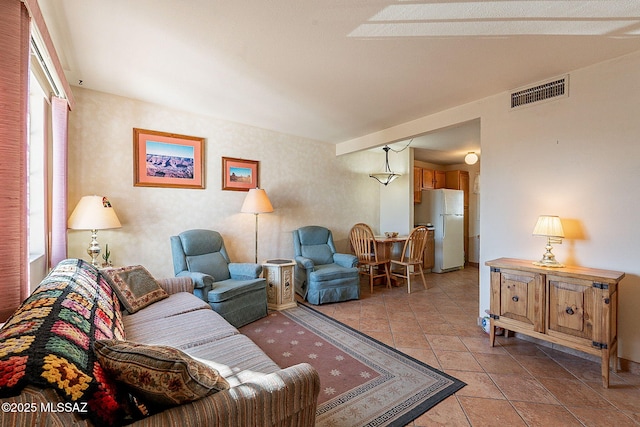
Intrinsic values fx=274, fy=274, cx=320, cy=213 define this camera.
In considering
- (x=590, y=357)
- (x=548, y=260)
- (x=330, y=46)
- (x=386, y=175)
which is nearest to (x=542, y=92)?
(x=548, y=260)

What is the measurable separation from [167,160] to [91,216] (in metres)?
1.04

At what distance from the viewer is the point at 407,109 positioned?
3100mm

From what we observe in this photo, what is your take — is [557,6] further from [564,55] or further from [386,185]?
[386,185]

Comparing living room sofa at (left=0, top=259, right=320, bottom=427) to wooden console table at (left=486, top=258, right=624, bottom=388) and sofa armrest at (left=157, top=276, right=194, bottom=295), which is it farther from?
wooden console table at (left=486, top=258, right=624, bottom=388)

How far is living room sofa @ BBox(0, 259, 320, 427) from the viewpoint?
634 millimetres

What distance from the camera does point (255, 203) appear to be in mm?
3438

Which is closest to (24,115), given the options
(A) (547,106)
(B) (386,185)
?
(A) (547,106)

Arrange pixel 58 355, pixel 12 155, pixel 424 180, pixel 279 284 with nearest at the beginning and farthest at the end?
pixel 58 355 < pixel 12 155 < pixel 279 284 < pixel 424 180

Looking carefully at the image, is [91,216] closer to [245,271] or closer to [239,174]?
[245,271]

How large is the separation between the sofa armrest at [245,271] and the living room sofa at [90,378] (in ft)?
4.83

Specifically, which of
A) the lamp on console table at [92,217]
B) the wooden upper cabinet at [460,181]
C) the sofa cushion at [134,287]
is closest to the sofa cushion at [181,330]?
the sofa cushion at [134,287]

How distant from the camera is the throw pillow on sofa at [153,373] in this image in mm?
827

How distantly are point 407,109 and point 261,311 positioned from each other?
9.15 ft

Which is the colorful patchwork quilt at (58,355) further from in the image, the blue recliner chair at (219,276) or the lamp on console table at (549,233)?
the lamp on console table at (549,233)
